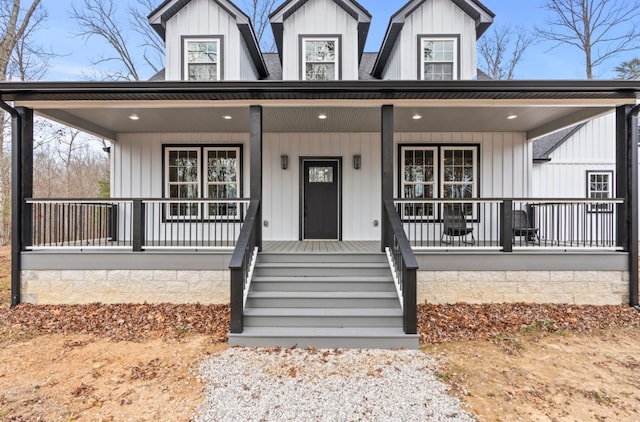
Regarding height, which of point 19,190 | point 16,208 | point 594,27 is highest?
point 594,27

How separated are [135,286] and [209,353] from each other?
227cm

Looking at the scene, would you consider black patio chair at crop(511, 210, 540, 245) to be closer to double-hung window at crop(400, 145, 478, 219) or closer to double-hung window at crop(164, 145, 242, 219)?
double-hung window at crop(400, 145, 478, 219)

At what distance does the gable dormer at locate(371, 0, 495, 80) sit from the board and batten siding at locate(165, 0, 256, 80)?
3.38 m

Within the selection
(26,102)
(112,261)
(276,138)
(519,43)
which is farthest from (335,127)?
(519,43)

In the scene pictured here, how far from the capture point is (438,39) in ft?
23.5

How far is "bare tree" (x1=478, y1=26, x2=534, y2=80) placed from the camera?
1683 centimetres

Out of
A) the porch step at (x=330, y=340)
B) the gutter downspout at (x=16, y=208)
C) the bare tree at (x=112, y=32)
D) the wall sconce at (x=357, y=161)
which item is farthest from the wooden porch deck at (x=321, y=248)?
the bare tree at (x=112, y=32)

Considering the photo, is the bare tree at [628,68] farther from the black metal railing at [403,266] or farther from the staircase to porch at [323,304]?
the staircase to porch at [323,304]

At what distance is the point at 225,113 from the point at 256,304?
3.62m

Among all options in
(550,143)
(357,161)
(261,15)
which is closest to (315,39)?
(357,161)

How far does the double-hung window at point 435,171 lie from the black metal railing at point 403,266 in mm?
2795

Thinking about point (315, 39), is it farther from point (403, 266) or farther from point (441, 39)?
point (403, 266)

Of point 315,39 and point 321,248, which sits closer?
point 321,248

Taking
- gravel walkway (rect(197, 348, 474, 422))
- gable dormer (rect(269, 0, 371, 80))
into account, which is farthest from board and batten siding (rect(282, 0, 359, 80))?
gravel walkway (rect(197, 348, 474, 422))
